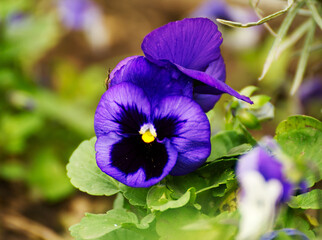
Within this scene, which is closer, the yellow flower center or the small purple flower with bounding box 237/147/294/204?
the small purple flower with bounding box 237/147/294/204

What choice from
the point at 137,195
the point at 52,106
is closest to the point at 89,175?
the point at 137,195

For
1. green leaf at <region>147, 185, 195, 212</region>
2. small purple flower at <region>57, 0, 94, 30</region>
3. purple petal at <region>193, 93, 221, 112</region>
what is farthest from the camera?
small purple flower at <region>57, 0, 94, 30</region>

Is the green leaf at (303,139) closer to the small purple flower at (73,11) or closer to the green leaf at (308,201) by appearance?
the green leaf at (308,201)

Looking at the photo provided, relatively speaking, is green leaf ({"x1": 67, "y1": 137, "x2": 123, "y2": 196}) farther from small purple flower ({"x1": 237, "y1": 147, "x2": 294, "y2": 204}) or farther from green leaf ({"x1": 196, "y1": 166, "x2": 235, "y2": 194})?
small purple flower ({"x1": 237, "y1": 147, "x2": 294, "y2": 204})

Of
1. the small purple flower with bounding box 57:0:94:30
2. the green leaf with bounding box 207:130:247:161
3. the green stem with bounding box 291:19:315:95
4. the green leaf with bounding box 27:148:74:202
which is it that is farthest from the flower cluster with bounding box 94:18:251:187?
the small purple flower with bounding box 57:0:94:30

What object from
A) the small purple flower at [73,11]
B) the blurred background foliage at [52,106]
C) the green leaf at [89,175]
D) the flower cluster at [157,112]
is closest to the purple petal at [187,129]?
the flower cluster at [157,112]

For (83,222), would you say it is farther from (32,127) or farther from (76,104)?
(76,104)

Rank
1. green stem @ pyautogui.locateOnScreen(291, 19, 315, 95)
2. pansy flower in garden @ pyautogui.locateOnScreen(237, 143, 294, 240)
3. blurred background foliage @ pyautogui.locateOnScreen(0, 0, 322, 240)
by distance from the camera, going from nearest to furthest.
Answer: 1. pansy flower in garden @ pyautogui.locateOnScreen(237, 143, 294, 240)
2. green stem @ pyautogui.locateOnScreen(291, 19, 315, 95)
3. blurred background foliage @ pyautogui.locateOnScreen(0, 0, 322, 240)
